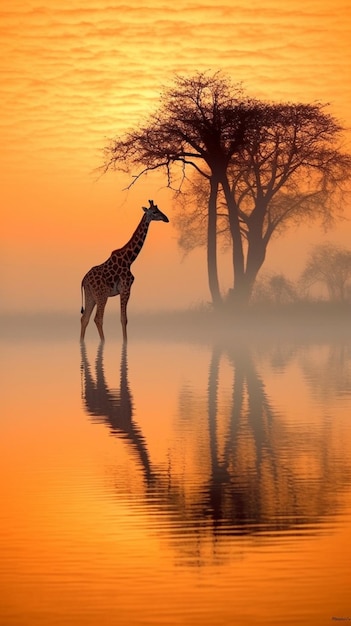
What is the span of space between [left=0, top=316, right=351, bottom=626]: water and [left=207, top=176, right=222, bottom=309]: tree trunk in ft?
75.4

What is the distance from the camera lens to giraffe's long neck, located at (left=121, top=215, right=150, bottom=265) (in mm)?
31984

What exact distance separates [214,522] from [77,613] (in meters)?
1.93

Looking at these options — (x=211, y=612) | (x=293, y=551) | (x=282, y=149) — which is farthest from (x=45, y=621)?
(x=282, y=149)

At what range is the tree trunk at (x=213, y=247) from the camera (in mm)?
39438

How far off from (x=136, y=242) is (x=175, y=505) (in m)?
24.6

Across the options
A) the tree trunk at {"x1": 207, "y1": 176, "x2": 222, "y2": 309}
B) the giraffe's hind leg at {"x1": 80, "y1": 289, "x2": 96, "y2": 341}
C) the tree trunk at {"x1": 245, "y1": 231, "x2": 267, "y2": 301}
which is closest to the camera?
the giraffe's hind leg at {"x1": 80, "y1": 289, "x2": 96, "y2": 341}

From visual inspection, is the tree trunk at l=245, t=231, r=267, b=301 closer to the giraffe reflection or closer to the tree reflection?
the giraffe reflection

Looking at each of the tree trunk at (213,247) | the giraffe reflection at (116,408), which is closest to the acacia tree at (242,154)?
the tree trunk at (213,247)

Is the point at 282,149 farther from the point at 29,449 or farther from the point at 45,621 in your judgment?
the point at 45,621

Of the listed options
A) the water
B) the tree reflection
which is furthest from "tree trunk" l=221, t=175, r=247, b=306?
the tree reflection

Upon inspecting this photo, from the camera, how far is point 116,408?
13938mm

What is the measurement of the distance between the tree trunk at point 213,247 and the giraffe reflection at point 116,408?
19.2 m

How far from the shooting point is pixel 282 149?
41781mm

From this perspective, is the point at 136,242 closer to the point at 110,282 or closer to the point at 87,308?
the point at 110,282
